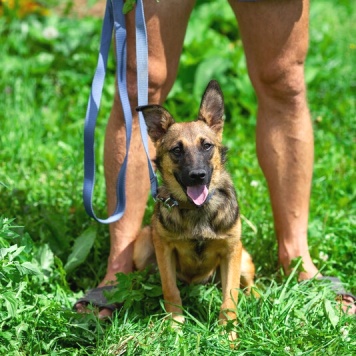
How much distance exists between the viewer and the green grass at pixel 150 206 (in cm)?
333

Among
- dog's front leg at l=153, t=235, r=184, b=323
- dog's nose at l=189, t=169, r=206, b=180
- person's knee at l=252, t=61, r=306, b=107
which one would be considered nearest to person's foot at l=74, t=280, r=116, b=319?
dog's front leg at l=153, t=235, r=184, b=323

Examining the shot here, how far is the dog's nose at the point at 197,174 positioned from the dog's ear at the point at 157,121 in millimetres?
428

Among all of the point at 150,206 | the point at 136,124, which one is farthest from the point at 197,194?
the point at 150,206

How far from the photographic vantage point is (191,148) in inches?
141

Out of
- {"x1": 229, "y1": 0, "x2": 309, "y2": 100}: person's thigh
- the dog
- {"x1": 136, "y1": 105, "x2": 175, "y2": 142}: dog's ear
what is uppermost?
{"x1": 229, "y1": 0, "x2": 309, "y2": 100}: person's thigh

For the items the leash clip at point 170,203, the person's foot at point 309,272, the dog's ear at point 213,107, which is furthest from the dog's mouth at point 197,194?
the person's foot at point 309,272

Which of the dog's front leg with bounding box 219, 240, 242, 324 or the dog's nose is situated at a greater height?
the dog's nose

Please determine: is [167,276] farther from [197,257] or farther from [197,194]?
[197,194]

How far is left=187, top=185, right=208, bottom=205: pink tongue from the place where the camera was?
3.51 meters

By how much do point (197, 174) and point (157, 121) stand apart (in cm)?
48

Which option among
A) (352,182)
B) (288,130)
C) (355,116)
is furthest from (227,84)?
(288,130)

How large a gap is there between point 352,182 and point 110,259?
6.53 ft

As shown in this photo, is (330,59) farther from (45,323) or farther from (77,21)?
(45,323)

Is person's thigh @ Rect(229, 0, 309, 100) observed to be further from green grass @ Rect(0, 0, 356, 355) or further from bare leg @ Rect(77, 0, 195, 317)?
green grass @ Rect(0, 0, 356, 355)
